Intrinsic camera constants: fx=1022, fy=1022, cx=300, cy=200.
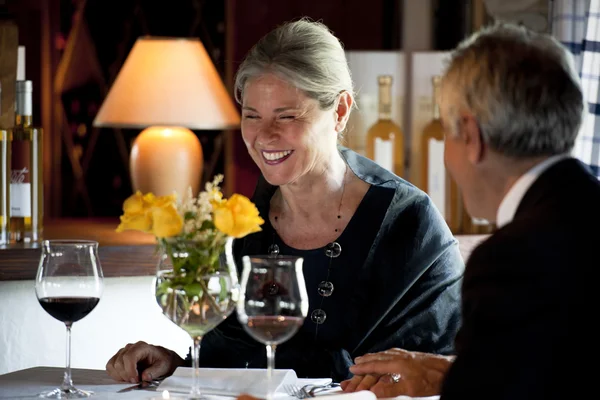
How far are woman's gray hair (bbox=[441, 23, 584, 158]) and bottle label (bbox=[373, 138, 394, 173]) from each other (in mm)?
1819

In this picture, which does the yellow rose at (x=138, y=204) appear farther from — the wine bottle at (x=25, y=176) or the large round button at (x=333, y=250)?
the wine bottle at (x=25, y=176)

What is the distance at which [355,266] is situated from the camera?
2.10m

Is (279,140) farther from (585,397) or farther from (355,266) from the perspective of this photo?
(585,397)

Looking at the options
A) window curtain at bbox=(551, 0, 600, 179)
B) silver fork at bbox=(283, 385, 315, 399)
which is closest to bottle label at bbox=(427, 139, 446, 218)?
window curtain at bbox=(551, 0, 600, 179)

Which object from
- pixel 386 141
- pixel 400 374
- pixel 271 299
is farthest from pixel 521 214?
pixel 386 141

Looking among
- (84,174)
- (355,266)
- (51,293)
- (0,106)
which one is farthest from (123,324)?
(84,174)

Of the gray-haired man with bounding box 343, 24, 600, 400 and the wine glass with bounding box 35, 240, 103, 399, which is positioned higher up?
the gray-haired man with bounding box 343, 24, 600, 400

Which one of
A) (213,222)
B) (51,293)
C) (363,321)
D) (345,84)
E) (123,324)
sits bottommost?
(123,324)

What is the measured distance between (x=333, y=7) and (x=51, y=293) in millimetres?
2543

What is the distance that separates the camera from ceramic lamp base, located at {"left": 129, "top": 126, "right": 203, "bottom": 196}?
3.00 meters

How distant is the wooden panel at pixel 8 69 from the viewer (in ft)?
8.86

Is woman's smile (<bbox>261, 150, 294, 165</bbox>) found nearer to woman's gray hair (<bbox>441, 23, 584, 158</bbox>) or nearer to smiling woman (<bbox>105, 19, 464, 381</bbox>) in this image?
smiling woman (<bbox>105, 19, 464, 381</bbox>)

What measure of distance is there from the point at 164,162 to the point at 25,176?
53 cm

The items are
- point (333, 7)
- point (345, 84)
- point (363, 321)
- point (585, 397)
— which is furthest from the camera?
point (333, 7)
